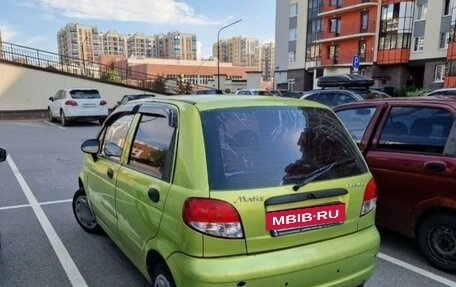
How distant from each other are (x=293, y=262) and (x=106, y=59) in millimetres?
78518

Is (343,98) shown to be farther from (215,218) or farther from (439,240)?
(215,218)

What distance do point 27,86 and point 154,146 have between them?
20764 mm

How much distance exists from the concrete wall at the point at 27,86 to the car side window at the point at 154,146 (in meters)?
20.3

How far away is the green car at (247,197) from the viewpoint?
7.07 ft

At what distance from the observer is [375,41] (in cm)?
3781

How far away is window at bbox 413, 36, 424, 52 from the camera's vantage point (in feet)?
110

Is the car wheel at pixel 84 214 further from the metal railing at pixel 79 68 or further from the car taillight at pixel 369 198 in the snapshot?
the metal railing at pixel 79 68

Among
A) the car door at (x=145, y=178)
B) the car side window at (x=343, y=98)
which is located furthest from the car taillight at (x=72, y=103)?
the car door at (x=145, y=178)

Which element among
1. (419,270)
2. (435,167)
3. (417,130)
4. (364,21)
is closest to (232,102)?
(435,167)

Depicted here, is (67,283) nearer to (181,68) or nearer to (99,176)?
(99,176)

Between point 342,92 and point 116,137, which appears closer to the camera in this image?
point 116,137

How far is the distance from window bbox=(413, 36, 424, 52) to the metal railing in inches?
907

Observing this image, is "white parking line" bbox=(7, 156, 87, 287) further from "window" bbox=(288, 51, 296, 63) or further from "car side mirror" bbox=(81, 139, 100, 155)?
"window" bbox=(288, 51, 296, 63)

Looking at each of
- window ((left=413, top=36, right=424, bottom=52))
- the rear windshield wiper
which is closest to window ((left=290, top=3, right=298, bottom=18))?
window ((left=413, top=36, right=424, bottom=52))
